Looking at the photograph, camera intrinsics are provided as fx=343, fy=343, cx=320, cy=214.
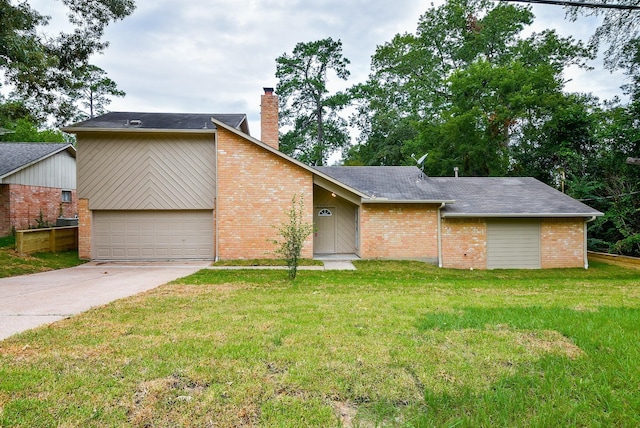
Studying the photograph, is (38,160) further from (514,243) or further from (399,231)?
(514,243)

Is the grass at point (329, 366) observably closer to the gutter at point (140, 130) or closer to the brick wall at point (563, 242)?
the gutter at point (140, 130)

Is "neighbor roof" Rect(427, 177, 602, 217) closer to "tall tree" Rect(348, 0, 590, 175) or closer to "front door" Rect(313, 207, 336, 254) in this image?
"front door" Rect(313, 207, 336, 254)

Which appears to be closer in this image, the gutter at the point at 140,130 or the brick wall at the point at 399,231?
the gutter at the point at 140,130

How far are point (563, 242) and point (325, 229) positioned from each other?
8.98m

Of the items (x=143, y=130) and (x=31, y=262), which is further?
(x=143, y=130)

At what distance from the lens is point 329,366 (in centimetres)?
305

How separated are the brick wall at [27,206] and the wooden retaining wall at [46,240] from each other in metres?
3.96

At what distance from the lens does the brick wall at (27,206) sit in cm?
1544

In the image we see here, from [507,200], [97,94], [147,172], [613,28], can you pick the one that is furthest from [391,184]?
[97,94]

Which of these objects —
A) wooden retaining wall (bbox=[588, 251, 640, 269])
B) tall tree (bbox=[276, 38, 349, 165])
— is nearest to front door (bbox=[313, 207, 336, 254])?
wooden retaining wall (bbox=[588, 251, 640, 269])

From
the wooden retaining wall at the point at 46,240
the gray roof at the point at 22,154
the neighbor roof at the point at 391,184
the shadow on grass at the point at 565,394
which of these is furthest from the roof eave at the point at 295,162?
the gray roof at the point at 22,154

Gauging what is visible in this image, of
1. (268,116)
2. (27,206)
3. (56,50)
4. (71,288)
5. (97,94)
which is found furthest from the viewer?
(97,94)

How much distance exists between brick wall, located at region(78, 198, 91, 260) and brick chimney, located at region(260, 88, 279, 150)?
7.01 meters

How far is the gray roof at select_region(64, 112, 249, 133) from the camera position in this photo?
12.1 metres
